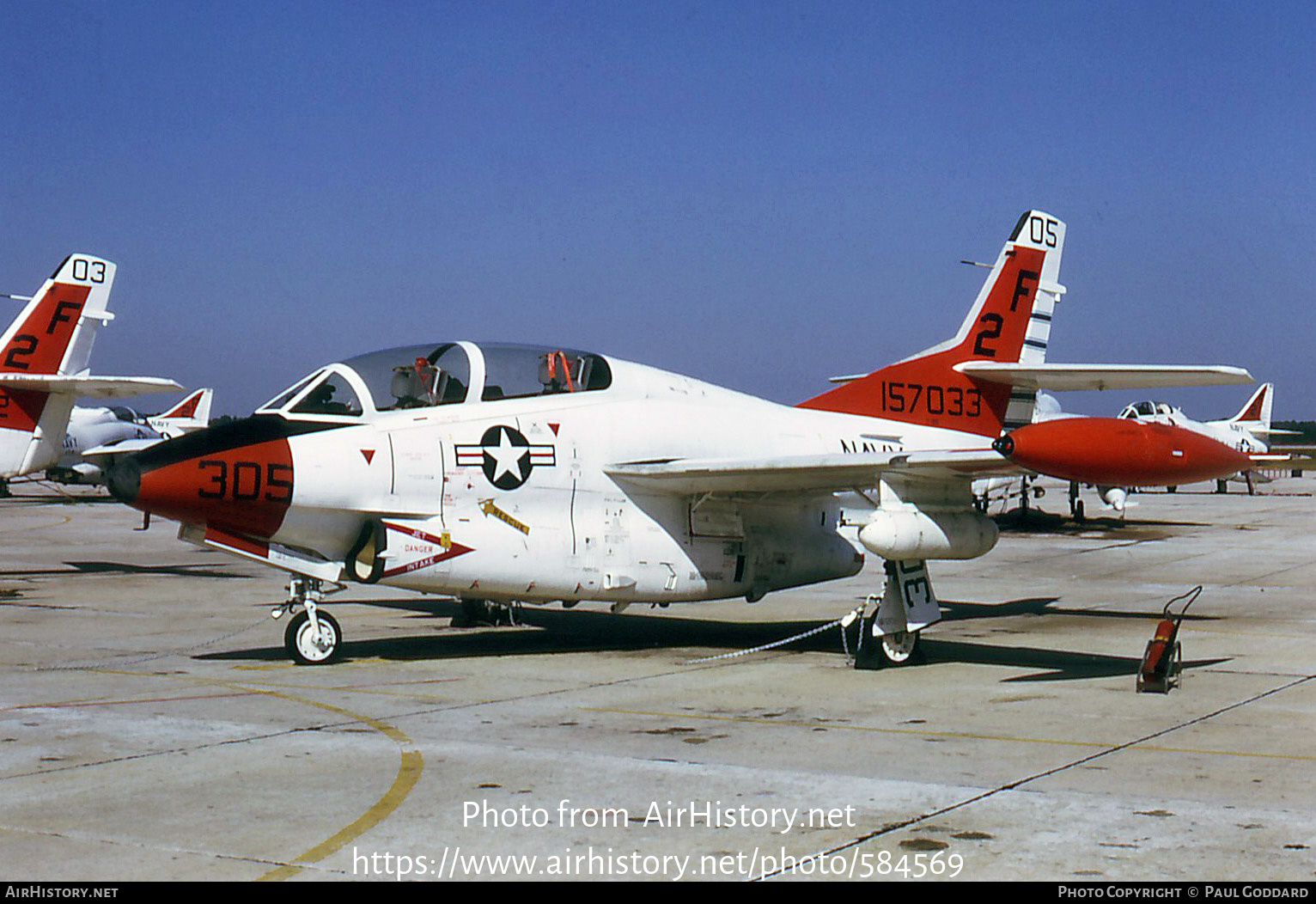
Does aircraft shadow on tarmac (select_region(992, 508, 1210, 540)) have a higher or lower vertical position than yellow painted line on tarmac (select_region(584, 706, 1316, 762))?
higher

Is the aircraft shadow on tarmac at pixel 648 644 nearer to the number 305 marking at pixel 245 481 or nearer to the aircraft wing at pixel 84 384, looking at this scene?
the number 305 marking at pixel 245 481

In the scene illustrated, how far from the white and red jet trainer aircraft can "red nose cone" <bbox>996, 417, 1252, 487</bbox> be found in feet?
0.05

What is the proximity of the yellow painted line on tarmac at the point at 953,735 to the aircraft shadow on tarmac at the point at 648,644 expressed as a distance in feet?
9.20

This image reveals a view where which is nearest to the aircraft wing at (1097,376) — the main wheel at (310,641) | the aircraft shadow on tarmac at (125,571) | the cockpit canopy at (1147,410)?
the main wheel at (310,641)

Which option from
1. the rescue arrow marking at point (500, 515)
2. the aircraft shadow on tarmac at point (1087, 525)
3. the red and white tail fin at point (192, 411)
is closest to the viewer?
the rescue arrow marking at point (500, 515)

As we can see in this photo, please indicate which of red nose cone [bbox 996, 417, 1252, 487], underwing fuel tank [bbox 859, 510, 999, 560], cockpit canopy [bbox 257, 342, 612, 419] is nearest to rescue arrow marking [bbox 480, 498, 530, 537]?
cockpit canopy [bbox 257, 342, 612, 419]

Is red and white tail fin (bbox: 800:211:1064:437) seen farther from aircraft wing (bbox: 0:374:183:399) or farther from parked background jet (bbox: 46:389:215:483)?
parked background jet (bbox: 46:389:215:483)

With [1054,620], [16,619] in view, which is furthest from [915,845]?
[16,619]

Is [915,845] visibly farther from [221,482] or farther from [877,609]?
[221,482]

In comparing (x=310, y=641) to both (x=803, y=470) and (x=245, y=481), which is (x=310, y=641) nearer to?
(x=245, y=481)

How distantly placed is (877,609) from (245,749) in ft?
20.5

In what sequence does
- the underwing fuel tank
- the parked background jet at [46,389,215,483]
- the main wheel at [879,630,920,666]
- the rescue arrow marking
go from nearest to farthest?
the underwing fuel tank, the rescue arrow marking, the main wheel at [879,630,920,666], the parked background jet at [46,389,215,483]

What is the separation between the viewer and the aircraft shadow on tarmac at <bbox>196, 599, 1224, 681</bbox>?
12609 mm

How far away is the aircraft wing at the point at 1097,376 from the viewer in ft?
43.4
